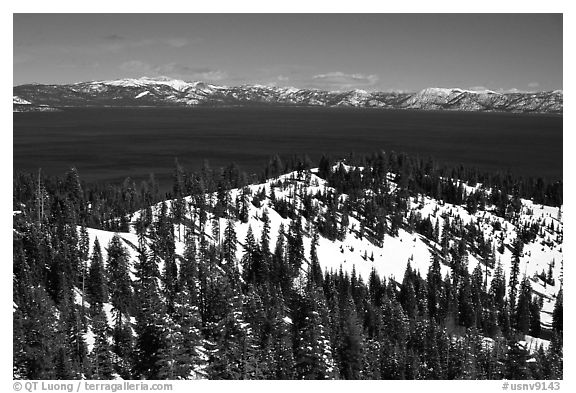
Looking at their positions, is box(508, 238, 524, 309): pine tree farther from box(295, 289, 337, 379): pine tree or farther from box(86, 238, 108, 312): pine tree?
box(86, 238, 108, 312): pine tree

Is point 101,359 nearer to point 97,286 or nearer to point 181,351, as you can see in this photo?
point 181,351

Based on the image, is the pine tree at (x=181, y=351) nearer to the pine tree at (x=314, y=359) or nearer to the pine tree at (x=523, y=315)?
the pine tree at (x=314, y=359)

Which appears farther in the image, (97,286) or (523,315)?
(523,315)

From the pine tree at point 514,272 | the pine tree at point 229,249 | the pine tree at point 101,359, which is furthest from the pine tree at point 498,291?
the pine tree at point 101,359

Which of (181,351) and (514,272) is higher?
(181,351)

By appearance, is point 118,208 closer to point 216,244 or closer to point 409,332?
point 216,244

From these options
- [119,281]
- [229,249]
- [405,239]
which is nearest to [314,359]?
[119,281]
